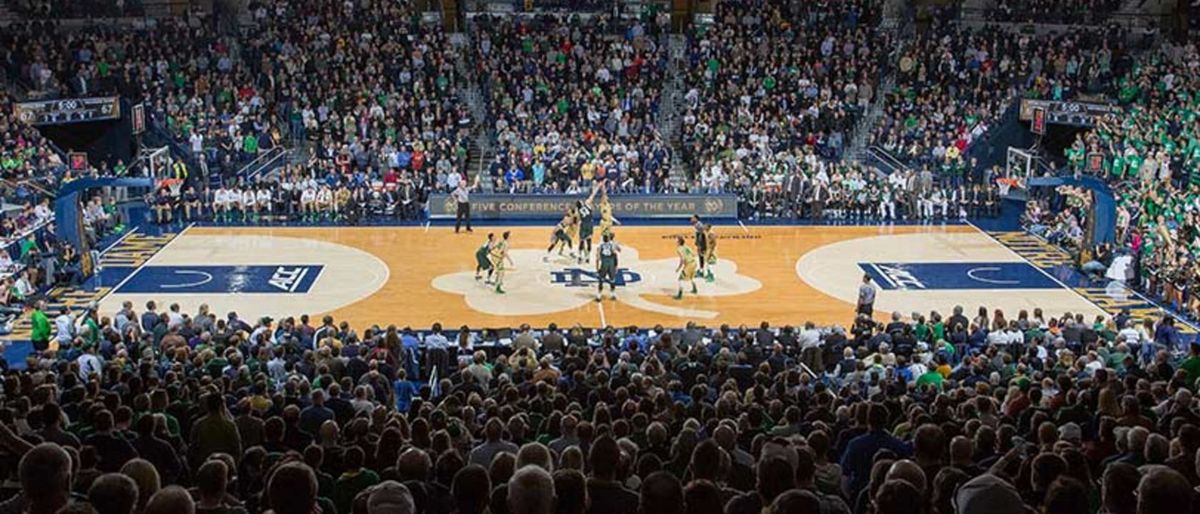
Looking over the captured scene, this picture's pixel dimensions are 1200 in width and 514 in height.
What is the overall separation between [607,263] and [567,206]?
11.1 metres

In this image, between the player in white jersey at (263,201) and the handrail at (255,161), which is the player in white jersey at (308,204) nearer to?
the player in white jersey at (263,201)

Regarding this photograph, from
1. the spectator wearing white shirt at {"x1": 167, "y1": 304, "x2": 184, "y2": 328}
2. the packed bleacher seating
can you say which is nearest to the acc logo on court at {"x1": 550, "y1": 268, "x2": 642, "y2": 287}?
the packed bleacher seating

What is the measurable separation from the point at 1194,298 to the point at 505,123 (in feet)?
75.7

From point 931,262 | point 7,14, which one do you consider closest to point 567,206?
point 931,262

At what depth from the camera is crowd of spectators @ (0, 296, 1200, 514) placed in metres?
6.97

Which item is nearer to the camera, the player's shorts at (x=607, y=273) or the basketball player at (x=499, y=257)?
the player's shorts at (x=607, y=273)

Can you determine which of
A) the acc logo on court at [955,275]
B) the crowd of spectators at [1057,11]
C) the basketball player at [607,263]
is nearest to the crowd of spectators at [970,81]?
the crowd of spectators at [1057,11]

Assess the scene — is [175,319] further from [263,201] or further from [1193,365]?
[1193,365]

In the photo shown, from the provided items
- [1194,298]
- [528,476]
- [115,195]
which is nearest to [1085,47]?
[1194,298]

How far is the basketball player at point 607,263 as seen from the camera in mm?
27750

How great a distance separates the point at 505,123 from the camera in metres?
43.4

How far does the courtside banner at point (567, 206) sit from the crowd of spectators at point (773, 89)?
1.10 metres

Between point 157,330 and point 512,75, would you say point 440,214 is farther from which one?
point 157,330

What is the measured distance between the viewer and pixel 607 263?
91.4ft
